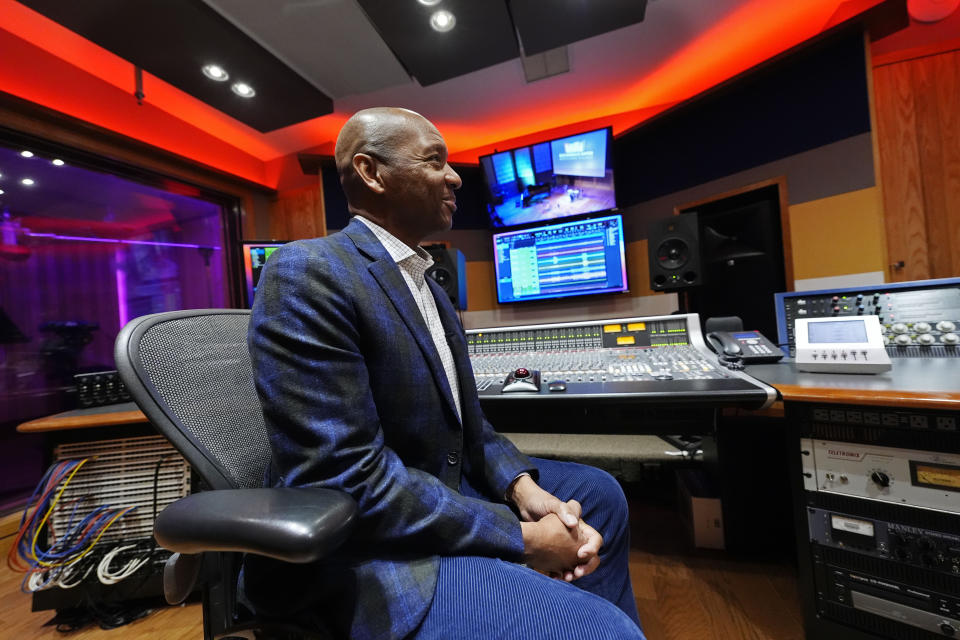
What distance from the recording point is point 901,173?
216 centimetres

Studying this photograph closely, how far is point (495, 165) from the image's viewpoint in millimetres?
3061

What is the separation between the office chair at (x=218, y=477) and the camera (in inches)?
16.7

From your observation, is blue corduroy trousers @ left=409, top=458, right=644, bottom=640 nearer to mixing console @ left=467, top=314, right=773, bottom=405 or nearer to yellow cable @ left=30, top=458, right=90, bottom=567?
mixing console @ left=467, top=314, right=773, bottom=405

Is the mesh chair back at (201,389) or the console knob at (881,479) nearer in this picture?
the mesh chair back at (201,389)

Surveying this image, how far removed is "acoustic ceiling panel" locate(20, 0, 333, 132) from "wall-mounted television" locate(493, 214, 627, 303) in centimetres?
177

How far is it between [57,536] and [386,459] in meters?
1.85

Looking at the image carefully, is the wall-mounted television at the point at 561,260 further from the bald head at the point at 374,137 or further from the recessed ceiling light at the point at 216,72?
the bald head at the point at 374,137

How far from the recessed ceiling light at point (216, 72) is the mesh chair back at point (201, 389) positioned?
2310 millimetres

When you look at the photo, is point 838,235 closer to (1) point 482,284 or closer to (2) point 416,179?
(1) point 482,284

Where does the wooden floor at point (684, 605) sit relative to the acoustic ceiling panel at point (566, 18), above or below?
below

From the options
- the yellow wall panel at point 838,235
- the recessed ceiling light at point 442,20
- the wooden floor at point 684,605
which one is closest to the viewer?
the wooden floor at point 684,605

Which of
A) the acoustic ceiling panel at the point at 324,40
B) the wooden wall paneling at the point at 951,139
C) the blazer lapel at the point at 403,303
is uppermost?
the acoustic ceiling panel at the point at 324,40

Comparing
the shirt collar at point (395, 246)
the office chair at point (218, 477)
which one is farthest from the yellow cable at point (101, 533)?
the shirt collar at point (395, 246)

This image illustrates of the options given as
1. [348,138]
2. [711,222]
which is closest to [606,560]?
[348,138]
